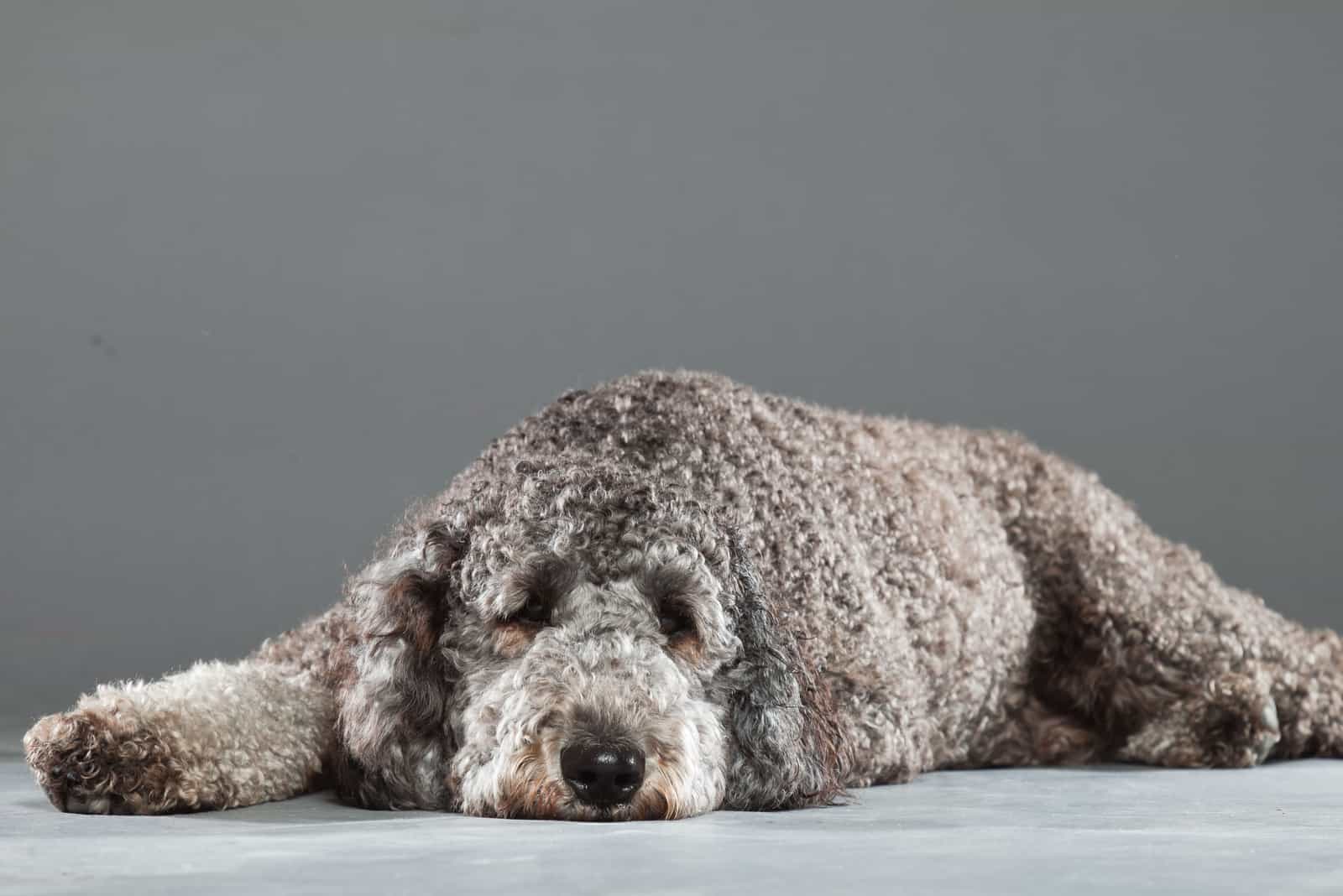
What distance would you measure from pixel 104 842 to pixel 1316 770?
13.0 feet

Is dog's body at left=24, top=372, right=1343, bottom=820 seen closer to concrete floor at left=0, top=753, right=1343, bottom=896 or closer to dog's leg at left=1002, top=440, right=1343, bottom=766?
dog's leg at left=1002, top=440, right=1343, bottom=766

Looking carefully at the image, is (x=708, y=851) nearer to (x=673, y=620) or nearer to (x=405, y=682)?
(x=673, y=620)

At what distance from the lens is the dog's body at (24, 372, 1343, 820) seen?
4512 mm

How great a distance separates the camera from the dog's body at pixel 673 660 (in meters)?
4.51

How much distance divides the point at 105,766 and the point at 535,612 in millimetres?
1100

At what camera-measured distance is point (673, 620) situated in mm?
4715

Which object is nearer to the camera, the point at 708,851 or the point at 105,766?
the point at 708,851

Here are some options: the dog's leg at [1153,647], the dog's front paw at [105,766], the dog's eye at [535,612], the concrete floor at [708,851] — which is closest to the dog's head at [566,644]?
the dog's eye at [535,612]

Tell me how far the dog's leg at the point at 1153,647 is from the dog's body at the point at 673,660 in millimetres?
15

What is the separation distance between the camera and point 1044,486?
7090 millimetres

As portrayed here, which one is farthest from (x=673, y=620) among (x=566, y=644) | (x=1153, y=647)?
(x=1153, y=647)

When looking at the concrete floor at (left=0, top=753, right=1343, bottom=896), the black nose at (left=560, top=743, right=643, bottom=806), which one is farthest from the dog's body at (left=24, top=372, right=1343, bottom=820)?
the concrete floor at (left=0, top=753, right=1343, bottom=896)

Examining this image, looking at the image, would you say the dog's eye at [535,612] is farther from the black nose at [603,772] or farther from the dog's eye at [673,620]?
the black nose at [603,772]

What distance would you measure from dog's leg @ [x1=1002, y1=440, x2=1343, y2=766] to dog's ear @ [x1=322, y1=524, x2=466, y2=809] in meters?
2.84
